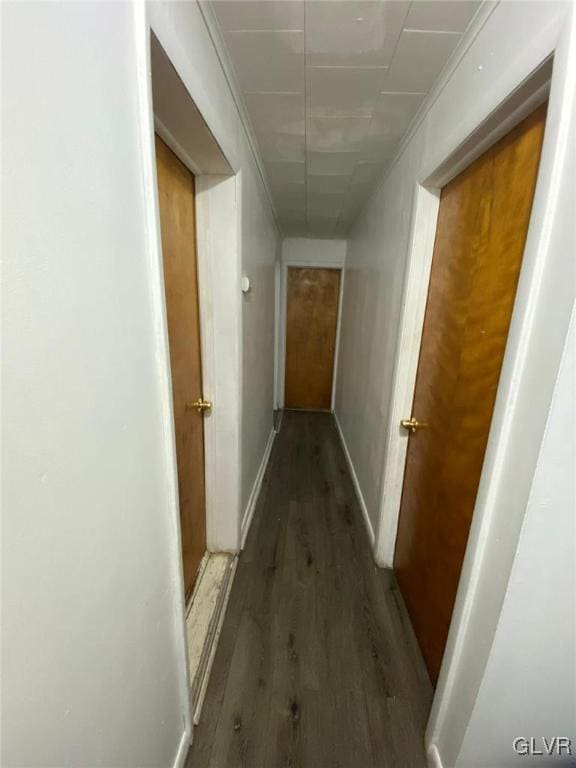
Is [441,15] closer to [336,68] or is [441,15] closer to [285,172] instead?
[336,68]

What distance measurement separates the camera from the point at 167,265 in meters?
1.14

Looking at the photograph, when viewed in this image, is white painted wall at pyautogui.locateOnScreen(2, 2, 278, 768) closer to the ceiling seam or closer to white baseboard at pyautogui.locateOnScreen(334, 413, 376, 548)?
the ceiling seam

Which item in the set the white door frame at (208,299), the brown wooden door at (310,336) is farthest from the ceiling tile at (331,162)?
the brown wooden door at (310,336)

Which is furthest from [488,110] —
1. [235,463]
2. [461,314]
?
[235,463]

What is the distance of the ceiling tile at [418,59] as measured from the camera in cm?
101

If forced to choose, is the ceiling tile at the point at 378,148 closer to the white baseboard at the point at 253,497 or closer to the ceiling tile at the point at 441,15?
the ceiling tile at the point at 441,15

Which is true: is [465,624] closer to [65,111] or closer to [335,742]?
[335,742]

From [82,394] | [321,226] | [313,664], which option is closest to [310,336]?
[321,226]

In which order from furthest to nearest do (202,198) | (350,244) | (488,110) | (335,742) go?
(350,244), (202,198), (335,742), (488,110)

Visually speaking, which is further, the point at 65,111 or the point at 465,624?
the point at 465,624

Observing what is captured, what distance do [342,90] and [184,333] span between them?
45.0 inches

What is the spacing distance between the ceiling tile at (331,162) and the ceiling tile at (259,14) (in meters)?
0.86

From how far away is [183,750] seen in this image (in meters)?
1.05

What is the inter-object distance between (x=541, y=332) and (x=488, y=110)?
686mm
